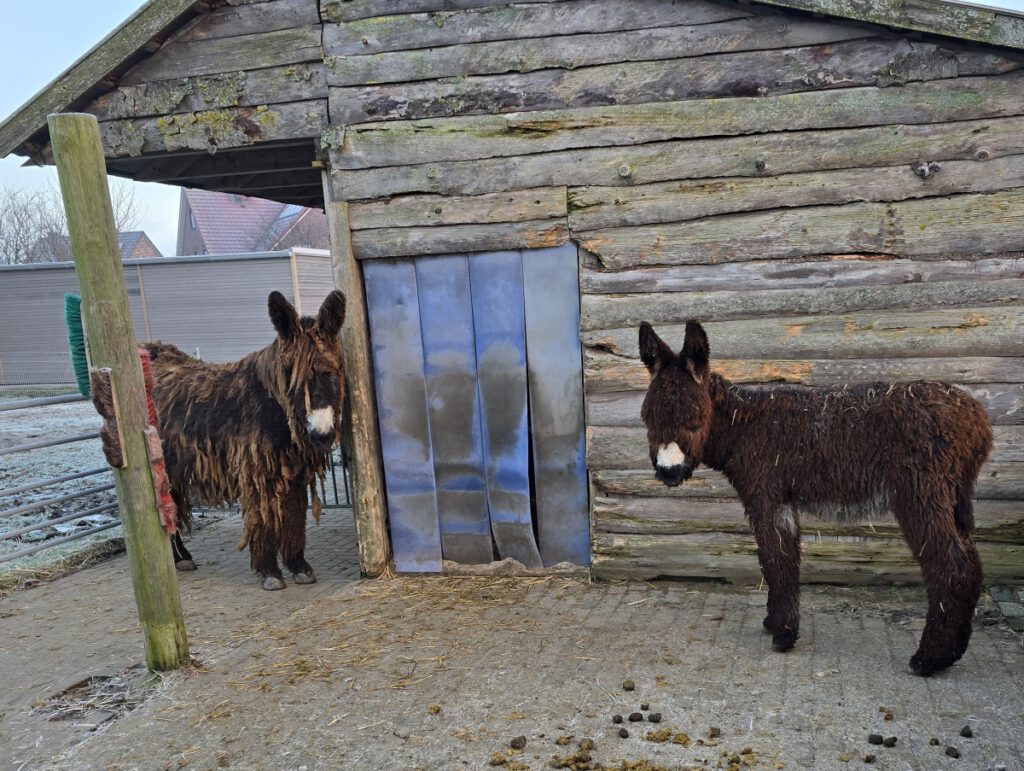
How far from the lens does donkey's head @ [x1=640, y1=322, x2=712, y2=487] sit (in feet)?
14.6

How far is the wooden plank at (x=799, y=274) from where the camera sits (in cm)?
545

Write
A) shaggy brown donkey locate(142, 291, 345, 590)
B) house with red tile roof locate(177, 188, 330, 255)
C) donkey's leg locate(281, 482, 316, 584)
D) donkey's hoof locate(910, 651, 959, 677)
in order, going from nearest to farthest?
1. donkey's hoof locate(910, 651, 959, 677)
2. shaggy brown donkey locate(142, 291, 345, 590)
3. donkey's leg locate(281, 482, 316, 584)
4. house with red tile roof locate(177, 188, 330, 255)

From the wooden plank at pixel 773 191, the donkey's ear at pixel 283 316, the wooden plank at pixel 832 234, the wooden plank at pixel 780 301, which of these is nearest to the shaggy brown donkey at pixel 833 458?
the wooden plank at pixel 780 301

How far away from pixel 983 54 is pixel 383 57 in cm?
404

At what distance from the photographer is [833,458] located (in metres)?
4.44

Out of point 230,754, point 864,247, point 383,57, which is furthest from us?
point 383,57

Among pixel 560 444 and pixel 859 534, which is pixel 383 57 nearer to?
pixel 560 444

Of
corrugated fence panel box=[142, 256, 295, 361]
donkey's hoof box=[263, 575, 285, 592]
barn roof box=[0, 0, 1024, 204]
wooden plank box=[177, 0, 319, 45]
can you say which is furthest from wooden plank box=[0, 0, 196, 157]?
corrugated fence panel box=[142, 256, 295, 361]

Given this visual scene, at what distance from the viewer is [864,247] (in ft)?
18.3

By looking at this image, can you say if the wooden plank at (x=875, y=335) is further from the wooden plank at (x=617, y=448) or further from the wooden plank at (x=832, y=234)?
the wooden plank at (x=617, y=448)

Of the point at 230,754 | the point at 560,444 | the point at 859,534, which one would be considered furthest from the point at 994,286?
the point at 230,754

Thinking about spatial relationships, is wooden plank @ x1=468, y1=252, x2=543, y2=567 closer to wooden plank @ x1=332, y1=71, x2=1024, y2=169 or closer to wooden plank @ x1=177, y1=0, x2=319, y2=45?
wooden plank @ x1=332, y1=71, x2=1024, y2=169

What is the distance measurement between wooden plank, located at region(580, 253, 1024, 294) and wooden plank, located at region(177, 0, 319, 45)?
283 centimetres

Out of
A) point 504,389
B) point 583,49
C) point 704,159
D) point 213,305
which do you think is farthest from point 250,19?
point 213,305
